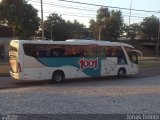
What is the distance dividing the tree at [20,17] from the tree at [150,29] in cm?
4155

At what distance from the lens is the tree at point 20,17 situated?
215 feet

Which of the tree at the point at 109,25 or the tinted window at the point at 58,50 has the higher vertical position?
the tree at the point at 109,25

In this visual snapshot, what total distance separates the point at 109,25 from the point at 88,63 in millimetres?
73853

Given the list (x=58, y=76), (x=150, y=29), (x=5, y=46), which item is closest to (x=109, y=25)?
(x=150, y=29)

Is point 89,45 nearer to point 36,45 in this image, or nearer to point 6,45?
point 36,45

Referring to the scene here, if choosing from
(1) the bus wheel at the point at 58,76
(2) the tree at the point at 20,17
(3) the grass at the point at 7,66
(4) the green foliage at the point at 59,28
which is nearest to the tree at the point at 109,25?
(4) the green foliage at the point at 59,28

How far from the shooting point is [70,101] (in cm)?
1584

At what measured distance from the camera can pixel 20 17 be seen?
6625cm

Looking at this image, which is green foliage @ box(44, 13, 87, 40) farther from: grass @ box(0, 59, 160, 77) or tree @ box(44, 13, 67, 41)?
grass @ box(0, 59, 160, 77)

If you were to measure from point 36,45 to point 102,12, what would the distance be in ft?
277

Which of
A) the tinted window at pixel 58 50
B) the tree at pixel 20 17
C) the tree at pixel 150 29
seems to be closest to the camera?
the tinted window at pixel 58 50

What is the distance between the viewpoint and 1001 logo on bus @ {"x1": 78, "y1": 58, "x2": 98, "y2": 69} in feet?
91.6

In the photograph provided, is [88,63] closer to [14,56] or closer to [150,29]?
[14,56]

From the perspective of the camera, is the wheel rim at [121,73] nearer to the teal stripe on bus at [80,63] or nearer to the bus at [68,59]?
the bus at [68,59]
